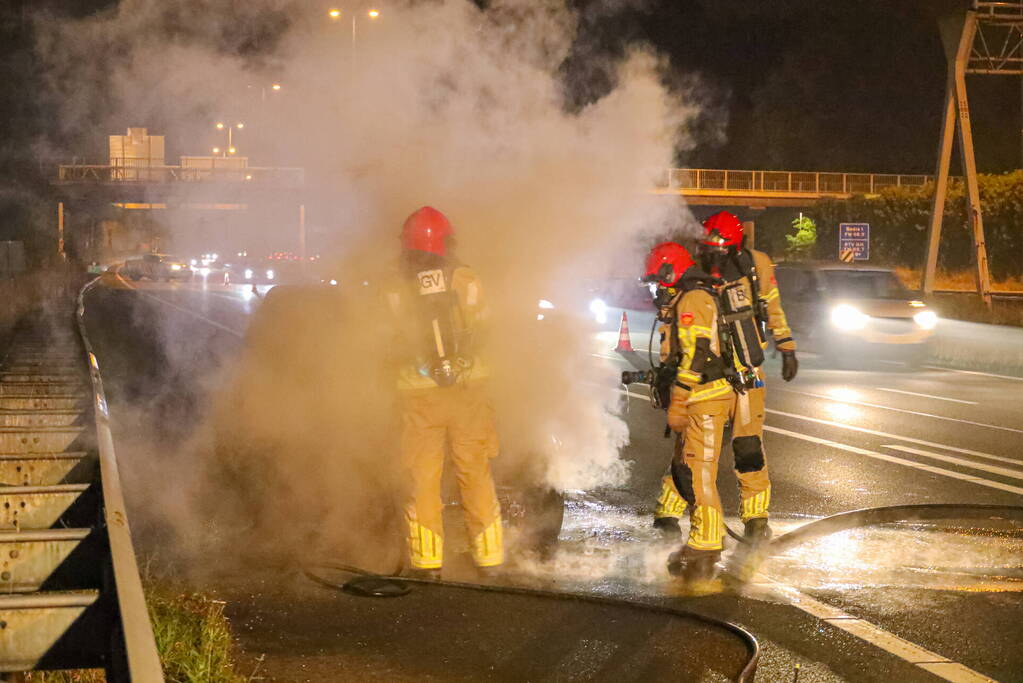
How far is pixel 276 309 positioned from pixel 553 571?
3868mm

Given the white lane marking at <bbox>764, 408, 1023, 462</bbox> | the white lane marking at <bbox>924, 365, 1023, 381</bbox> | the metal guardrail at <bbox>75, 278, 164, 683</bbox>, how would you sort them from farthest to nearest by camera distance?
the white lane marking at <bbox>924, 365, 1023, 381</bbox> < the white lane marking at <bbox>764, 408, 1023, 462</bbox> < the metal guardrail at <bbox>75, 278, 164, 683</bbox>

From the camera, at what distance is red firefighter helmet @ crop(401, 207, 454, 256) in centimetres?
611

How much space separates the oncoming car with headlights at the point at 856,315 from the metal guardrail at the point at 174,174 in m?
11.2

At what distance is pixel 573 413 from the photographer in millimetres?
8266

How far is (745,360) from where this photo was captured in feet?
22.4

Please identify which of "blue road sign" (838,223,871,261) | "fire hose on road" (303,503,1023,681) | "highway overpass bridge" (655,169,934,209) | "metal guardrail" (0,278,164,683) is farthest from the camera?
"highway overpass bridge" (655,169,934,209)

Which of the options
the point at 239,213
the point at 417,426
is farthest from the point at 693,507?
the point at 239,213

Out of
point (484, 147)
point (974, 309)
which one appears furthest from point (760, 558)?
point (974, 309)

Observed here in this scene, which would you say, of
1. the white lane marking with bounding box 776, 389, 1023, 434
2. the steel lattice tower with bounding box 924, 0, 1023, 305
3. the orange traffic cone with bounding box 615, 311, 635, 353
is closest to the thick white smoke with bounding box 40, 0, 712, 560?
the white lane marking with bounding box 776, 389, 1023, 434

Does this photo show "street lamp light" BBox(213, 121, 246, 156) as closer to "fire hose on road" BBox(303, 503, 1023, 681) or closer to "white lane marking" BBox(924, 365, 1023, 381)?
"fire hose on road" BBox(303, 503, 1023, 681)

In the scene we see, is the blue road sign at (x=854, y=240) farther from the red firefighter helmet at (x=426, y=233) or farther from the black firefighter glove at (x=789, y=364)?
the red firefighter helmet at (x=426, y=233)

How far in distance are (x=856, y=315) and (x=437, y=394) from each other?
50.1ft

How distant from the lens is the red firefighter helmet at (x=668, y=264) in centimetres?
692

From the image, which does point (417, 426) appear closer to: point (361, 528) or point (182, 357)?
point (361, 528)
